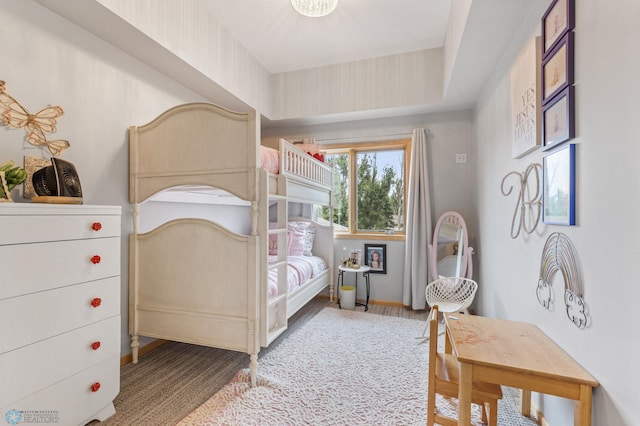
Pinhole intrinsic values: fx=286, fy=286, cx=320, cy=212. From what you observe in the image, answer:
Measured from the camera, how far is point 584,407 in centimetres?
109

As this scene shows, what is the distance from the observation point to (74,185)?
1653 millimetres

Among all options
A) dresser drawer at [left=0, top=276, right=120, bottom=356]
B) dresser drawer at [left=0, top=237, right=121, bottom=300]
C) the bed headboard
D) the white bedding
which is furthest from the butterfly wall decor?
the white bedding

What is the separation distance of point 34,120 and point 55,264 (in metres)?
0.96

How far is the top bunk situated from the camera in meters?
1.98

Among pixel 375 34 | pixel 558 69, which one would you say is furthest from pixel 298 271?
pixel 375 34

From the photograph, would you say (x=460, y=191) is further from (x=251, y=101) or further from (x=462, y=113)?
(x=251, y=101)

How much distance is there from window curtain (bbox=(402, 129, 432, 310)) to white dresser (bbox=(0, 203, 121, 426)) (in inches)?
117

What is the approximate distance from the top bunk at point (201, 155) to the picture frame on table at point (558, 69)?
66.1 inches

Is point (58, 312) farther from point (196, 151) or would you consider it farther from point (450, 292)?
point (450, 292)

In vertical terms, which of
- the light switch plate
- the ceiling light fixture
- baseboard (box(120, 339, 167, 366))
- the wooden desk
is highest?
the ceiling light fixture

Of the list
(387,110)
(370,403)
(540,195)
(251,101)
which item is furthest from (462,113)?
(370,403)

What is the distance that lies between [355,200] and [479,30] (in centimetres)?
245

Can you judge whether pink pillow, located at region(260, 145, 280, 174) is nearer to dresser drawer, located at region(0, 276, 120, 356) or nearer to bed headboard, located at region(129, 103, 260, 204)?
bed headboard, located at region(129, 103, 260, 204)
